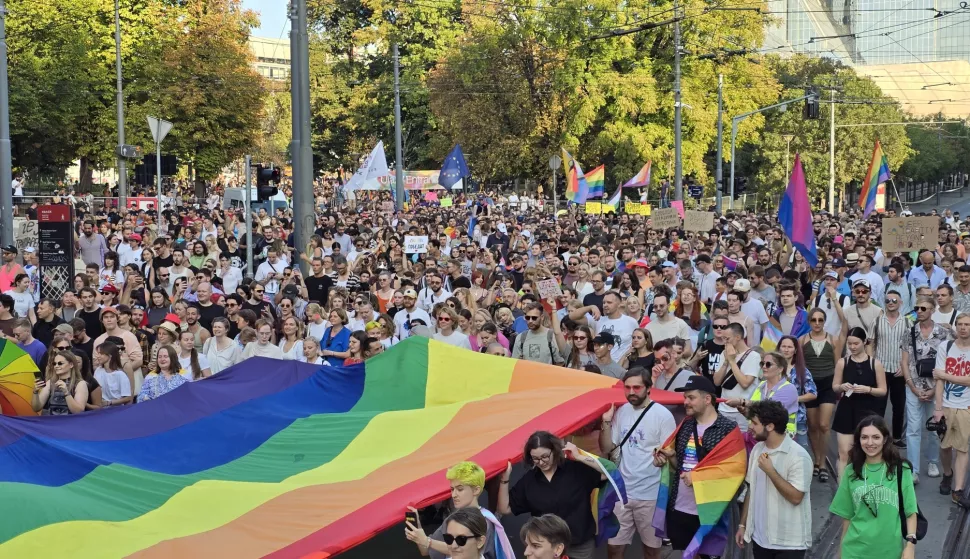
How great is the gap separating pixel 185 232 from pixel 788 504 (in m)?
16.7

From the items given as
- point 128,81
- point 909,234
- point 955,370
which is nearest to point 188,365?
point 955,370

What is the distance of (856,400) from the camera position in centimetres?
1045

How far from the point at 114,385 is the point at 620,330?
4.56m

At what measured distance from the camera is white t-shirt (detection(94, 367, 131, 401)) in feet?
35.4

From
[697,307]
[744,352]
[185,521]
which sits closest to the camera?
[185,521]

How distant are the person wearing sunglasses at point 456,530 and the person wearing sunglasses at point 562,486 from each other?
0.70 metres

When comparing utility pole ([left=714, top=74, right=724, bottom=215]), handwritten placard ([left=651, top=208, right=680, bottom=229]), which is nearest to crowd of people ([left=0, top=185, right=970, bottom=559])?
handwritten placard ([left=651, top=208, right=680, bottom=229])

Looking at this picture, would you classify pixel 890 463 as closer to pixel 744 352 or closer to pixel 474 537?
pixel 474 537

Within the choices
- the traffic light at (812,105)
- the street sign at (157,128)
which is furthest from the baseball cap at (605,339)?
the traffic light at (812,105)

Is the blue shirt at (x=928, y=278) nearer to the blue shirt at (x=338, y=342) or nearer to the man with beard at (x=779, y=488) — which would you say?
the blue shirt at (x=338, y=342)

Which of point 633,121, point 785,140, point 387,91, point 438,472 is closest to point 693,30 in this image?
point 633,121

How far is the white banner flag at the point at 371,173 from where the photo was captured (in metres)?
31.2

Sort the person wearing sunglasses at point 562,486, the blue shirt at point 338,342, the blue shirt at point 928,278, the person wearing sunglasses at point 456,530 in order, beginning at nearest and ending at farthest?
the person wearing sunglasses at point 456,530 < the person wearing sunglasses at point 562,486 < the blue shirt at point 338,342 < the blue shirt at point 928,278

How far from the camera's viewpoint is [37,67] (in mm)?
45281
